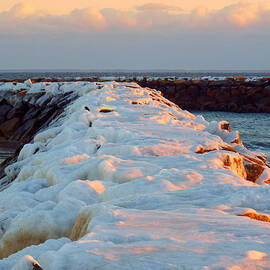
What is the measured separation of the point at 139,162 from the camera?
363 cm

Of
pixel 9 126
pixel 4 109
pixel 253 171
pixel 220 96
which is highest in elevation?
pixel 253 171

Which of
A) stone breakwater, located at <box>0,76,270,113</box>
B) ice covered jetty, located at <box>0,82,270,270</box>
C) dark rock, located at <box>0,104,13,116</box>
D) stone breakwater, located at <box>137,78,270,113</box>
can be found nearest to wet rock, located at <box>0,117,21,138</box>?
dark rock, located at <box>0,104,13,116</box>

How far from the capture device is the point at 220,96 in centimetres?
2762

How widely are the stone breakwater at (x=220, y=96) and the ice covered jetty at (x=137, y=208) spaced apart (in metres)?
22.2

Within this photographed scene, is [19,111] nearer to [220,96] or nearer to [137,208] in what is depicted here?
[137,208]

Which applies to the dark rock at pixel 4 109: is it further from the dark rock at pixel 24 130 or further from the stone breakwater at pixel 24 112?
the dark rock at pixel 24 130

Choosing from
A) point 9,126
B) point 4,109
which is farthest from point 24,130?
point 4,109

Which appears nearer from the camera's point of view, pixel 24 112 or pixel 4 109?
pixel 24 112

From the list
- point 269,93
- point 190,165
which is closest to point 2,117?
point 190,165

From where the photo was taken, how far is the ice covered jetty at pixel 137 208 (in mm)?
1659

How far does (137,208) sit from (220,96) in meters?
26.1

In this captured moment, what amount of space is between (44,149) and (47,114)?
601 centimetres

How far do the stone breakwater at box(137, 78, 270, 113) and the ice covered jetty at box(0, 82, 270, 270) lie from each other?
72.7 ft

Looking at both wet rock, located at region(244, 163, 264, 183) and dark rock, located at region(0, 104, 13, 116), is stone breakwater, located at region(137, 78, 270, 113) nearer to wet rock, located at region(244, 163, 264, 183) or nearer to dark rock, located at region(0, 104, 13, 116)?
dark rock, located at region(0, 104, 13, 116)
